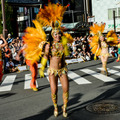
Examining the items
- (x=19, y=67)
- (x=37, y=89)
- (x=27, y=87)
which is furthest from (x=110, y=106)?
(x=19, y=67)

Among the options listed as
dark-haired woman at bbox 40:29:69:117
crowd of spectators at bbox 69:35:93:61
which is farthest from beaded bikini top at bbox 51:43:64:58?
crowd of spectators at bbox 69:35:93:61

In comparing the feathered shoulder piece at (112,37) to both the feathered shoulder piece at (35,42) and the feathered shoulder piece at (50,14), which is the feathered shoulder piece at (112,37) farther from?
the feathered shoulder piece at (35,42)

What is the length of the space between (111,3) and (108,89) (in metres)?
32.1

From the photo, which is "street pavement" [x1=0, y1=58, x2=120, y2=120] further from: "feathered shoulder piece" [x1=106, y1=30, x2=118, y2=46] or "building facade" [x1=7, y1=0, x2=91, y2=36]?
"building facade" [x1=7, y1=0, x2=91, y2=36]

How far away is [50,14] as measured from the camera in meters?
5.66

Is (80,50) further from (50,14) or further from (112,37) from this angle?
(50,14)

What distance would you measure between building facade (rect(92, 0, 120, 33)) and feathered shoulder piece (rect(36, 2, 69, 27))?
109 feet

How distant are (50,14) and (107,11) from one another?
34.5 m

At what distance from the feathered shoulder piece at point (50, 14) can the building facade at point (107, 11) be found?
33.1m

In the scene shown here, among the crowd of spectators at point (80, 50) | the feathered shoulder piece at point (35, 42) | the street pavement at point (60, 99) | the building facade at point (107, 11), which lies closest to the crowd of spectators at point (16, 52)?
the crowd of spectators at point (80, 50)

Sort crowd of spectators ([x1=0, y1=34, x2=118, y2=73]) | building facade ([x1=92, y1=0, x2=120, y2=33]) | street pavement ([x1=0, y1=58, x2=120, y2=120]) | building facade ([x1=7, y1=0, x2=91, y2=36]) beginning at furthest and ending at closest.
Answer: building facade ([x1=92, y1=0, x2=120, y2=33]) < building facade ([x1=7, y1=0, x2=91, y2=36]) < crowd of spectators ([x1=0, y1=34, x2=118, y2=73]) < street pavement ([x1=0, y1=58, x2=120, y2=120])

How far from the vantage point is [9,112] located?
6.12 metres

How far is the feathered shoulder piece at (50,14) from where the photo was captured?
5.57 meters

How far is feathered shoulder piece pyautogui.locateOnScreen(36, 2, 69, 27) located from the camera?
219 inches
